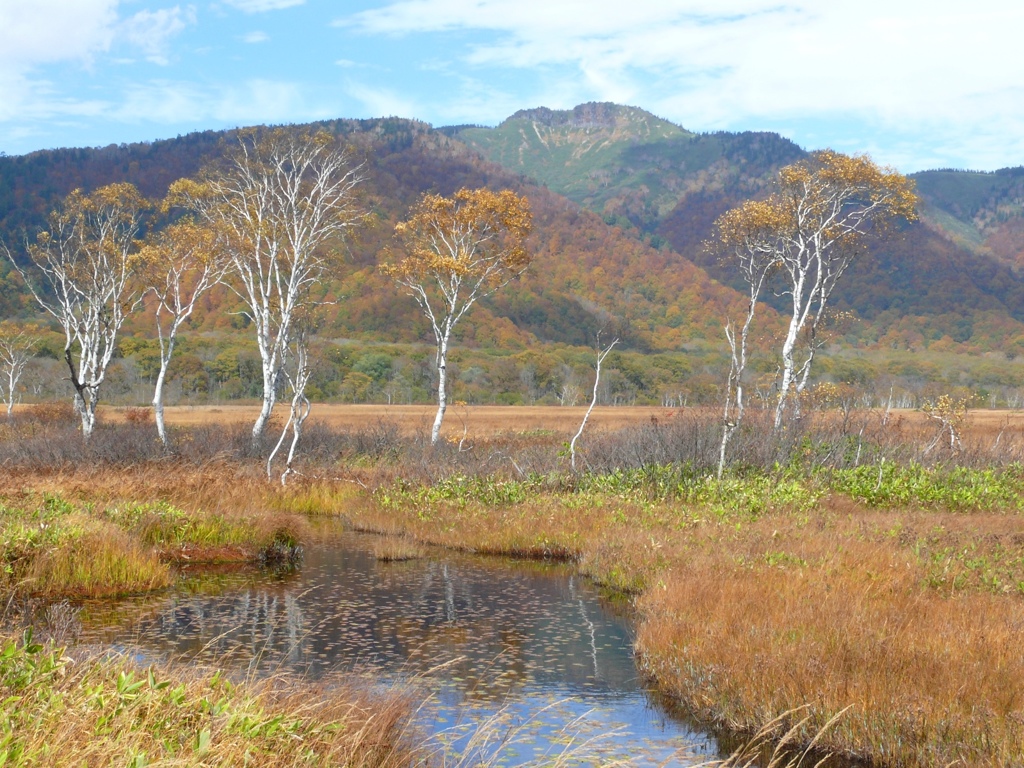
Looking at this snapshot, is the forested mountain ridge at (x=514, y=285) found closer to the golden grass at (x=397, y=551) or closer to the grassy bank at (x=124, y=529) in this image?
the grassy bank at (x=124, y=529)

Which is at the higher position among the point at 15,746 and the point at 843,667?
the point at 15,746

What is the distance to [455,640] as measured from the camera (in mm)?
13727

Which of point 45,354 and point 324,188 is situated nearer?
point 324,188

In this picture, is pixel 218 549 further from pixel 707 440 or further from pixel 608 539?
pixel 707 440

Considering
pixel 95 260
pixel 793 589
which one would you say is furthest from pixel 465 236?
pixel 793 589

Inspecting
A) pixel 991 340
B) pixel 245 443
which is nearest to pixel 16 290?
pixel 245 443

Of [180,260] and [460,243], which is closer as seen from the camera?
[460,243]

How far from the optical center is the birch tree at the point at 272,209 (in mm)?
32594

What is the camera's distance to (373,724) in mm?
8047

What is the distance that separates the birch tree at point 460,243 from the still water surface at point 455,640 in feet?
58.0

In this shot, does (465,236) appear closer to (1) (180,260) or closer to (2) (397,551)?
(1) (180,260)

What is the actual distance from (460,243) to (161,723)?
102ft

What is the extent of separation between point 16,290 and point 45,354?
23.1 m

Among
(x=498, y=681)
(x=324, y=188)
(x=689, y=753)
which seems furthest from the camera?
(x=324, y=188)
